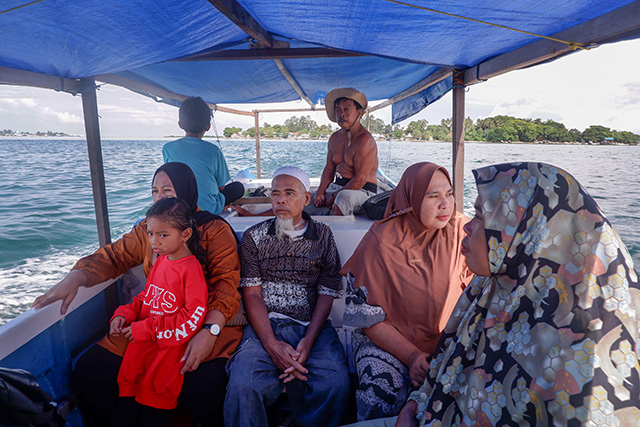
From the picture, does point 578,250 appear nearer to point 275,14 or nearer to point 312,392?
point 312,392

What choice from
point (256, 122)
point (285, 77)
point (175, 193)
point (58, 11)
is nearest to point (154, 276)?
point (175, 193)

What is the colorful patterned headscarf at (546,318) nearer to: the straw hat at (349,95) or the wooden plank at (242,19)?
the wooden plank at (242,19)

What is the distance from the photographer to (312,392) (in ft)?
5.38

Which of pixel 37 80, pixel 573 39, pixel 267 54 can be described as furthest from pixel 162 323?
pixel 267 54

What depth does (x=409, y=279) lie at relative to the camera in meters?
1.69

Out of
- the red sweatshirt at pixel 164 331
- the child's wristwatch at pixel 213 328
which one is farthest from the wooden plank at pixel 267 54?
the child's wristwatch at pixel 213 328

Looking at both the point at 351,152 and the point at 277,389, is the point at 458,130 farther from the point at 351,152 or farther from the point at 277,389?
the point at 277,389

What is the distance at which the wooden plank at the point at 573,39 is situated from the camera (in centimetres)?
141

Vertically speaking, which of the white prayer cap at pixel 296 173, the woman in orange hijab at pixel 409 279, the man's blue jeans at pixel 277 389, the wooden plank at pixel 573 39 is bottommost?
the man's blue jeans at pixel 277 389

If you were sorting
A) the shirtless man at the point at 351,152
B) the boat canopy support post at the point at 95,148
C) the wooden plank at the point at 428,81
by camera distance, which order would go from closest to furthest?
the boat canopy support post at the point at 95,148 → the wooden plank at the point at 428,81 → the shirtless man at the point at 351,152

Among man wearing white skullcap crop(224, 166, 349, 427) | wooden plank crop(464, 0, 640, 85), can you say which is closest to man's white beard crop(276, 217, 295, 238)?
man wearing white skullcap crop(224, 166, 349, 427)

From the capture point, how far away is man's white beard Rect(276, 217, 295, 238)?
1.98m

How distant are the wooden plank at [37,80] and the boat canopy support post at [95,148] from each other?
75 millimetres

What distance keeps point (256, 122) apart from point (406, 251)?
6.98 metres
